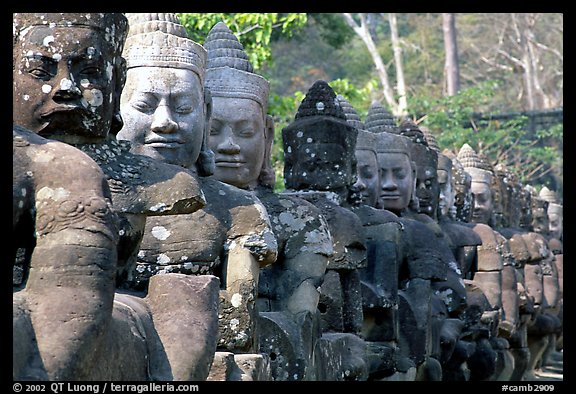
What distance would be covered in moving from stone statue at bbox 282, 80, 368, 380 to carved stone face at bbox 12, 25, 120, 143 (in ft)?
9.87

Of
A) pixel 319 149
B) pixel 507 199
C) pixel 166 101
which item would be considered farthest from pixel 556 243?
pixel 166 101

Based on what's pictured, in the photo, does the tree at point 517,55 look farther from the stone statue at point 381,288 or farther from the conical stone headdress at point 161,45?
the conical stone headdress at point 161,45

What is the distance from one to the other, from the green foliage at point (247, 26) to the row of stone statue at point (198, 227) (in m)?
2.96

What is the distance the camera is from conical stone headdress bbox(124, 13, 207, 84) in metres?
5.85

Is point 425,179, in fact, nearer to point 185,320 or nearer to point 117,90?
point 117,90

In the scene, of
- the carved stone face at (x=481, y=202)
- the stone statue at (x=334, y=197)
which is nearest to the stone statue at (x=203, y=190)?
the stone statue at (x=334, y=197)

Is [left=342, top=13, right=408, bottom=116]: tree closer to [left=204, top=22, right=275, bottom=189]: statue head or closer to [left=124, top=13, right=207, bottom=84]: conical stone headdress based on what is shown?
[left=204, top=22, right=275, bottom=189]: statue head

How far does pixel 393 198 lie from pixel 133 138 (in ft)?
15.9

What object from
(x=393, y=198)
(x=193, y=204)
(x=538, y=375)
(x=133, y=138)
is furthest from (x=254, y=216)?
(x=538, y=375)

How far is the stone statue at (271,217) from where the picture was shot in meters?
6.13

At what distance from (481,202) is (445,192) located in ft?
7.85

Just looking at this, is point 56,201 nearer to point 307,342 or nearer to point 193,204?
point 193,204

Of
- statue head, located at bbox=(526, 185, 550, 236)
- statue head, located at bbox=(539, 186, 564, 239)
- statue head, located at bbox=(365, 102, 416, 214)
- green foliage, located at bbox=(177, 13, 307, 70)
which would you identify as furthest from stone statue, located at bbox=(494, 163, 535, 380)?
statue head, located at bbox=(539, 186, 564, 239)

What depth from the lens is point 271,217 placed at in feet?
22.0
